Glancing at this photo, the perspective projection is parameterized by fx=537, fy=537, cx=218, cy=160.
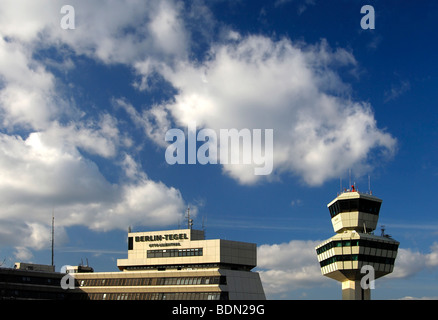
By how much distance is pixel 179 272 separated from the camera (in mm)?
142000

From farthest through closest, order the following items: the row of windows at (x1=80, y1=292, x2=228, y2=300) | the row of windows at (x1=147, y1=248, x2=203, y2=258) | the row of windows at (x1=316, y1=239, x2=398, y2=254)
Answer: the row of windows at (x1=147, y1=248, x2=203, y2=258)
the row of windows at (x1=80, y1=292, x2=228, y2=300)
the row of windows at (x1=316, y1=239, x2=398, y2=254)

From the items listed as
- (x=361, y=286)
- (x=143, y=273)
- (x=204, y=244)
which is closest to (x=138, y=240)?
(x=143, y=273)

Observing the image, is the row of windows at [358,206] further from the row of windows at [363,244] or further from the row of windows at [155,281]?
the row of windows at [155,281]

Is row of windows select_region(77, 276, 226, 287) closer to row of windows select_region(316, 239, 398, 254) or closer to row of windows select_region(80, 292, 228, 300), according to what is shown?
row of windows select_region(80, 292, 228, 300)

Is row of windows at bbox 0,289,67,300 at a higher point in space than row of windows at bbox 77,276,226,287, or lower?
lower

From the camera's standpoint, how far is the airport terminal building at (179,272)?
455ft

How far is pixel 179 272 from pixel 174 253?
21.0 feet

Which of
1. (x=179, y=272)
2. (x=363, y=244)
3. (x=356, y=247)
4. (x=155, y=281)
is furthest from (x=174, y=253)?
(x=363, y=244)

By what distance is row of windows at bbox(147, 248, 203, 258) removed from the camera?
471 ft

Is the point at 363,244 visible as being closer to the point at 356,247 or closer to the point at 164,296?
the point at 356,247

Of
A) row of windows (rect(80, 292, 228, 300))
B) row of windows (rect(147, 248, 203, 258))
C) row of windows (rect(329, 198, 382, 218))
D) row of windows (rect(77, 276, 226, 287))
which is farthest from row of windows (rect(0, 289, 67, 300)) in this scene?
row of windows (rect(329, 198, 382, 218))
